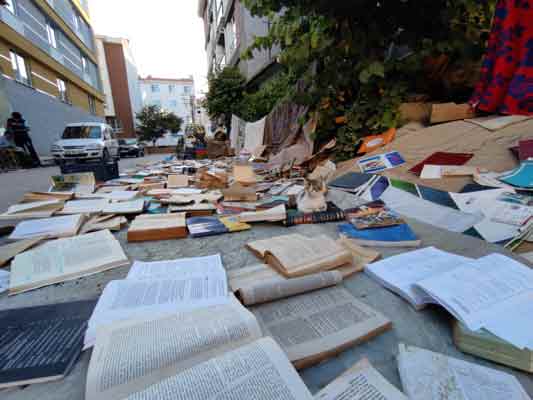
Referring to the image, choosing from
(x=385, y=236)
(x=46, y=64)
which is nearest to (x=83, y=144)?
(x=46, y=64)

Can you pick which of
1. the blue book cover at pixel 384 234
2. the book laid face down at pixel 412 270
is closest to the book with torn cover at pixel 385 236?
the blue book cover at pixel 384 234

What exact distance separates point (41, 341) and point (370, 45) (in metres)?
3.29

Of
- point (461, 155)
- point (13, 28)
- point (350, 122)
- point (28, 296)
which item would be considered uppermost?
point (13, 28)

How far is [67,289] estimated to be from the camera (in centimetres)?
101

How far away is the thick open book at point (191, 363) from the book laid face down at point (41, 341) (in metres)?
0.11

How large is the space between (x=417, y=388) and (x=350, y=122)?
288 cm

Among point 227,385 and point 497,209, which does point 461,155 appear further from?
point 227,385

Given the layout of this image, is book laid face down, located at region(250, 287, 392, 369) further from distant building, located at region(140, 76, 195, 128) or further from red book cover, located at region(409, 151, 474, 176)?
distant building, located at region(140, 76, 195, 128)

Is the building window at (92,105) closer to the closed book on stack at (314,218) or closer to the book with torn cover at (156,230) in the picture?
→ the book with torn cover at (156,230)

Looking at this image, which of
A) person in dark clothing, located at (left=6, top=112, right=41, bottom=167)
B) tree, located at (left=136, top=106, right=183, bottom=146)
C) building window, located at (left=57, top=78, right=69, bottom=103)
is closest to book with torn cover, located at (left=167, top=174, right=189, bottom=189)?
person in dark clothing, located at (left=6, top=112, right=41, bottom=167)

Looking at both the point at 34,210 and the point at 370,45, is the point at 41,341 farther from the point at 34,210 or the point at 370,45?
the point at 370,45

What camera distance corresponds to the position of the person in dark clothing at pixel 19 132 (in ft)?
23.0

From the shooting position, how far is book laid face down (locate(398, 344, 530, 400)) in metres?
0.56

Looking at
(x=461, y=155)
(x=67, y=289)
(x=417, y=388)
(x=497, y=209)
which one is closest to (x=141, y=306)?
(x=67, y=289)
